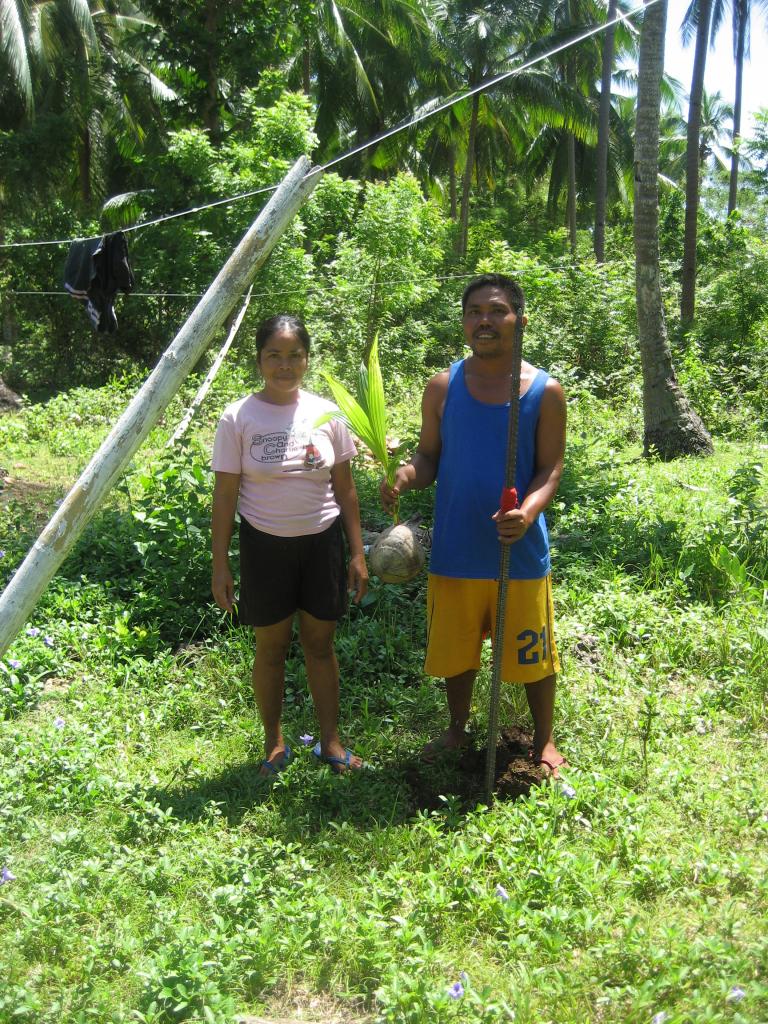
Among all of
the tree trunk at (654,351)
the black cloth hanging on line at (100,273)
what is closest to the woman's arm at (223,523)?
the black cloth hanging on line at (100,273)

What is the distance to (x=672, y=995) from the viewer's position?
236cm

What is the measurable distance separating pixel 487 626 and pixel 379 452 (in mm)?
794

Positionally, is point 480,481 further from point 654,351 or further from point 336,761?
point 654,351

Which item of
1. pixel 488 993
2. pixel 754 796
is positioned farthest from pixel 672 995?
pixel 754 796

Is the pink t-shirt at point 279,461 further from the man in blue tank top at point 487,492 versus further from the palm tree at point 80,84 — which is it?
Result: the palm tree at point 80,84

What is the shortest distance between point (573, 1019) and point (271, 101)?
52.3 feet

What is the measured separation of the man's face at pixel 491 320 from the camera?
3232 mm

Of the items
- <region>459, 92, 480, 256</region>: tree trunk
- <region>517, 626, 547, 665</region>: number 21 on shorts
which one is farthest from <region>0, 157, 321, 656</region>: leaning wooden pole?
<region>459, 92, 480, 256</region>: tree trunk

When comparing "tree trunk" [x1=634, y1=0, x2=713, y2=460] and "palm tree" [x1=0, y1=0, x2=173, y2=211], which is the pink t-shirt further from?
"palm tree" [x1=0, y1=0, x2=173, y2=211]

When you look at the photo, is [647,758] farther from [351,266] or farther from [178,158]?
[178,158]

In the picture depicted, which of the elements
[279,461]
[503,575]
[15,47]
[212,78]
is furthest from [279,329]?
[15,47]

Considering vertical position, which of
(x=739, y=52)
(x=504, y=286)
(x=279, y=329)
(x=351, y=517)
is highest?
(x=739, y=52)

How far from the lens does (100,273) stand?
802 cm

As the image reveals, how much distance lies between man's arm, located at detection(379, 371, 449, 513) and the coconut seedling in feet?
0.27
